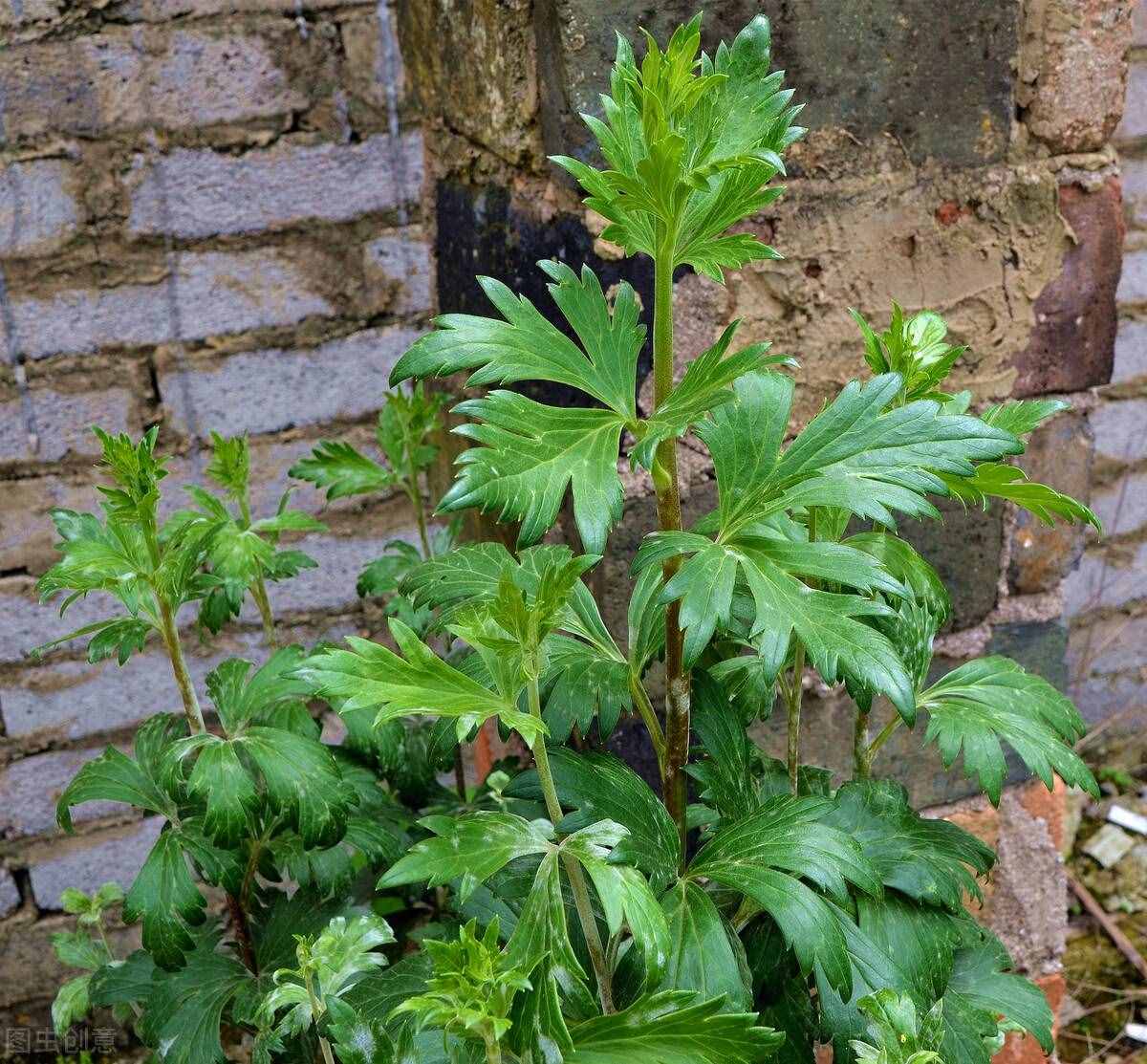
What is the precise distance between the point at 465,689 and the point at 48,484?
139 cm

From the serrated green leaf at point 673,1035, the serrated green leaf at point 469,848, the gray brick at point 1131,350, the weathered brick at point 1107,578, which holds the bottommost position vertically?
the weathered brick at point 1107,578

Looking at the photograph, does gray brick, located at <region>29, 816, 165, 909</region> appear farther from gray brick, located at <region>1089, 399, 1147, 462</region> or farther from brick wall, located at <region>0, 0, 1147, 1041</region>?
gray brick, located at <region>1089, 399, 1147, 462</region>

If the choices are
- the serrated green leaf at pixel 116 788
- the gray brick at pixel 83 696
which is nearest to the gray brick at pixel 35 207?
the gray brick at pixel 83 696

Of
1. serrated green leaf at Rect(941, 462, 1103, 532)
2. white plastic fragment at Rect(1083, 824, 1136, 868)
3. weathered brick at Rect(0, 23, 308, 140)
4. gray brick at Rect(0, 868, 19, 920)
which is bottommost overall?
white plastic fragment at Rect(1083, 824, 1136, 868)

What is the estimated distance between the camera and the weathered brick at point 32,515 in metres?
2.05

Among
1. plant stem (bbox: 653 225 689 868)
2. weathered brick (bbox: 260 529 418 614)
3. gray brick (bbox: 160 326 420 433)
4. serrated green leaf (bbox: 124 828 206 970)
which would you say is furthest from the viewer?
weathered brick (bbox: 260 529 418 614)

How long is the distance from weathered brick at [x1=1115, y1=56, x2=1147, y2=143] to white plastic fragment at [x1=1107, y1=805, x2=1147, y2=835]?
1.54m

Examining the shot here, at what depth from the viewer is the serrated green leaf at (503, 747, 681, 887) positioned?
1.05m

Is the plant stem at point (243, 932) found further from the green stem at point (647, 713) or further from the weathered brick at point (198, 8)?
the weathered brick at point (198, 8)

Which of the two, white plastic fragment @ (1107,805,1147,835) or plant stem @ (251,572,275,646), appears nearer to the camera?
plant stem @ (251,572,275,646)

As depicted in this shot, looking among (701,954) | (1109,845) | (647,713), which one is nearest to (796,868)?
(701,954)

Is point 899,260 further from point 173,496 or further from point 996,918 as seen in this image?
point 173,496

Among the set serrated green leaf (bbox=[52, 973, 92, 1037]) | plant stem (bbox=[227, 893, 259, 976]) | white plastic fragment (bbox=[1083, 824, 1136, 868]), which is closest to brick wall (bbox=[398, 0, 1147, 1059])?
plant stem (bbox=[227, 893, 259, 976])

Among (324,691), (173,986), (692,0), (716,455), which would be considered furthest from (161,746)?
(692,0)
